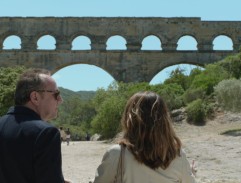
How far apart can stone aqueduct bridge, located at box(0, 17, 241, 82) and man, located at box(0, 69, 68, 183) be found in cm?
3346

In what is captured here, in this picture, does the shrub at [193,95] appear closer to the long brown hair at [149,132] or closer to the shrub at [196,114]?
the shrub at [196,114]

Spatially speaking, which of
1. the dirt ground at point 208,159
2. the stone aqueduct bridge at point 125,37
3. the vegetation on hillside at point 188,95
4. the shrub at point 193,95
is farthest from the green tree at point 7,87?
the dirt ground at point 208,159

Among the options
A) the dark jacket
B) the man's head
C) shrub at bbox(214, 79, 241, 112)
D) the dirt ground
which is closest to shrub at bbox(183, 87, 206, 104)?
the dirt ground

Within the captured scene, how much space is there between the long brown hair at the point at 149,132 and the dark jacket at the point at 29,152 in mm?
411

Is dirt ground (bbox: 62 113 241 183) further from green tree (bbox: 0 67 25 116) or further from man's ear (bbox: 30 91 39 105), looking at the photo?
green tree (bbox: 0 67 25 116)

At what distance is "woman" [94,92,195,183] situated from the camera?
10.1 feet

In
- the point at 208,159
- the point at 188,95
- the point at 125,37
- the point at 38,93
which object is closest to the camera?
the point at 38,93

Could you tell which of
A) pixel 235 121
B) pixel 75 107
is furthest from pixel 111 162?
pixel 75 107

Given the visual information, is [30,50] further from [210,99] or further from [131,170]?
[131,170]

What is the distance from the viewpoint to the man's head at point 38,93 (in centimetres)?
322

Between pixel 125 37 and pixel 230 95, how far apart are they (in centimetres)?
1724

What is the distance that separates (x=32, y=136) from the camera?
3033 millimetres

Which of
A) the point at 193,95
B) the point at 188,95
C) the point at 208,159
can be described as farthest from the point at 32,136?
the point at 188,95

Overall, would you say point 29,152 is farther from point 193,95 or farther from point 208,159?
point 193,95
